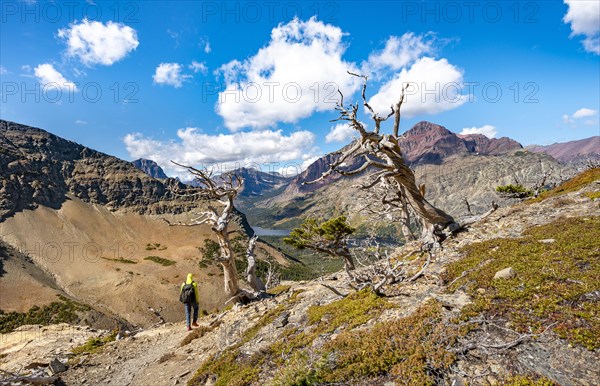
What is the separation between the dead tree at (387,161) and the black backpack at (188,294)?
1102 cm

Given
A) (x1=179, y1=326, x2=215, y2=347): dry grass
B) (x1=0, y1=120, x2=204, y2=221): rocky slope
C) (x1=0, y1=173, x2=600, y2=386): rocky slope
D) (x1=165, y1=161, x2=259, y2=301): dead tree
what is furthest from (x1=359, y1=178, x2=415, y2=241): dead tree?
(x1=0, y1=120, x2=204, y2=221): rocky slope

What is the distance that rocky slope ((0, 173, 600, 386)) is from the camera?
20.9ft

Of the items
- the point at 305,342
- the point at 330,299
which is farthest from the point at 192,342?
the point at 305,342

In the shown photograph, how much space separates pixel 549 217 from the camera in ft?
52.8

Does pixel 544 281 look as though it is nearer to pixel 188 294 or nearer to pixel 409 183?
pixel 409 183

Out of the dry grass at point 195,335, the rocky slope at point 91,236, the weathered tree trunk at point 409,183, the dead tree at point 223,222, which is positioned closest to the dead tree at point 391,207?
the weathered tree trunk at point 409,183

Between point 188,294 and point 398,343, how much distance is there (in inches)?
563

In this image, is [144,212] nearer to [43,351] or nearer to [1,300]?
[1,300]

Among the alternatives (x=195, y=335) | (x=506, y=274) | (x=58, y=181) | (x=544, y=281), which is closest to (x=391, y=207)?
(x=506, y=274)

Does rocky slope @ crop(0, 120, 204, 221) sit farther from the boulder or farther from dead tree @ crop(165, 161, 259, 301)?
the boulder

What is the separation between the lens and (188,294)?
18312mm

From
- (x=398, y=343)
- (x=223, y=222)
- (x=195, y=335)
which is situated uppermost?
(x=223, y=222)

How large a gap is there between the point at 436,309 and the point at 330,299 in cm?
613

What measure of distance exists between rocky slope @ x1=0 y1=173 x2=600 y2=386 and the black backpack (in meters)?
2.09
